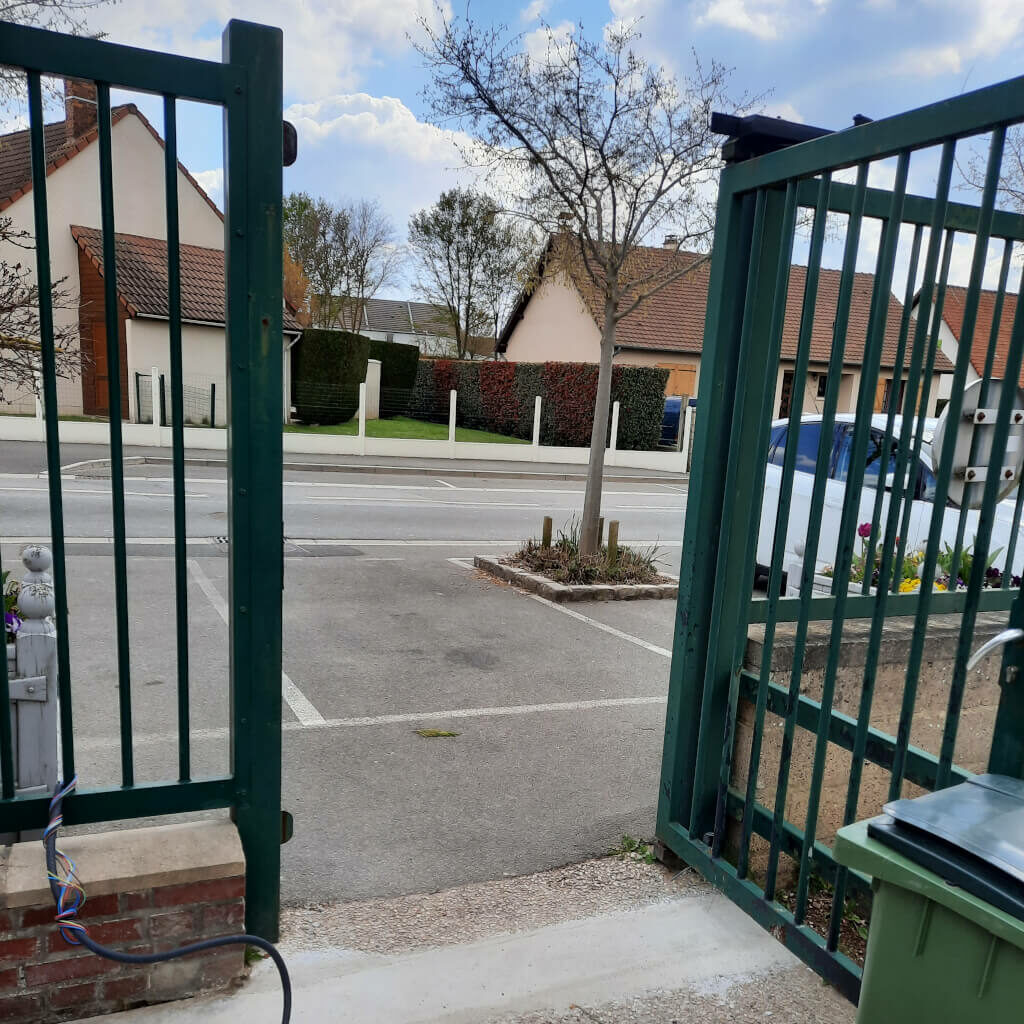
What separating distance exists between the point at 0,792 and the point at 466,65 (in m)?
7.27

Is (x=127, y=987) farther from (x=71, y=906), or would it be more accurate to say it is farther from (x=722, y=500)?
(x=722, y=500)

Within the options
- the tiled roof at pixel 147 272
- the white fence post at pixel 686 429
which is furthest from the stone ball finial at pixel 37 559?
the white fence post at pixel 686 429

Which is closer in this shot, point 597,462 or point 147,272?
point 597,462

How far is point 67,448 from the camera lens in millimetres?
16719

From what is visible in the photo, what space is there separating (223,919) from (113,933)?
0.27 m

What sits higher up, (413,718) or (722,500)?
(722,500)

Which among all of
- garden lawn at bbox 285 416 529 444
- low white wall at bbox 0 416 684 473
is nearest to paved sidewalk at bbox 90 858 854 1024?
low white wall at bbox 0 416 684 473

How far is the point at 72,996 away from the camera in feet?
7.11

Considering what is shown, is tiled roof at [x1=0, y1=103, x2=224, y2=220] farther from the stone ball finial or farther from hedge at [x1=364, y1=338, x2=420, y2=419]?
the stone ball finial

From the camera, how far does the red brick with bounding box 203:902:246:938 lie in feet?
7.44

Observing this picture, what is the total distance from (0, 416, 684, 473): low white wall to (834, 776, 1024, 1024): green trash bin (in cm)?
1593

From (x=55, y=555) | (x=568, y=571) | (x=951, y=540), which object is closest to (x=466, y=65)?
(x=568, y=571)

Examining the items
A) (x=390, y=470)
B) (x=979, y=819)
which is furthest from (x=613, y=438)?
(x=979, y=819)

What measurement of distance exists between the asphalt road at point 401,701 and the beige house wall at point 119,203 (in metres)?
9.32
